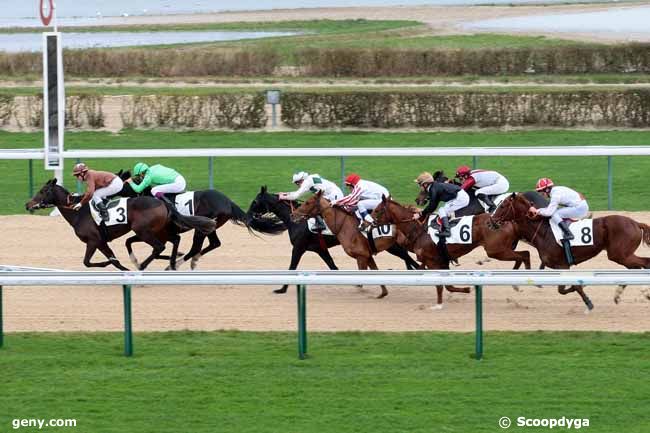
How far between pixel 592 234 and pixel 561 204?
0.37 meters

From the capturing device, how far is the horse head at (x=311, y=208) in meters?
11.6

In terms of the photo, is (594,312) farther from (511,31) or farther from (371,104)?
(511,31)

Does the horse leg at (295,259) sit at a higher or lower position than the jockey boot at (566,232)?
lower

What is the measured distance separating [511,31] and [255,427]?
28.2 m

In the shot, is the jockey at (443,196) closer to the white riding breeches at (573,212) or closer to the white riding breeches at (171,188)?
the white riding breeches at (573,212)

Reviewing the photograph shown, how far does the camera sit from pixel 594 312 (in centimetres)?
1066

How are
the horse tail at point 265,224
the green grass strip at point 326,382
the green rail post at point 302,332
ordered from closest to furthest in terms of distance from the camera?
the green grass strip at point 326,382 < the green rail post at point 302,332 < the horse tail at point 265,224

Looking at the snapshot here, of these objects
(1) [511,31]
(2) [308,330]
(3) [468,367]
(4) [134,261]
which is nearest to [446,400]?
(3) [468,367]

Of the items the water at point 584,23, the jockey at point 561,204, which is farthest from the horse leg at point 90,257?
the water at point 584,23

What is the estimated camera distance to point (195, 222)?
1213cm

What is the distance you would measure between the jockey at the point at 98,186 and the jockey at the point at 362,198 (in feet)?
6.79

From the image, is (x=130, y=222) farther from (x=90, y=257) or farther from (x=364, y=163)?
(x=364, y=163)

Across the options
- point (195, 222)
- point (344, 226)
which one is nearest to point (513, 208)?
point (344, 226)

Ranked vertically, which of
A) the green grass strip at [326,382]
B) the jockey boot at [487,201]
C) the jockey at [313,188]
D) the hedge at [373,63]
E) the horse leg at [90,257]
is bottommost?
the green grass strip at [326,382]
